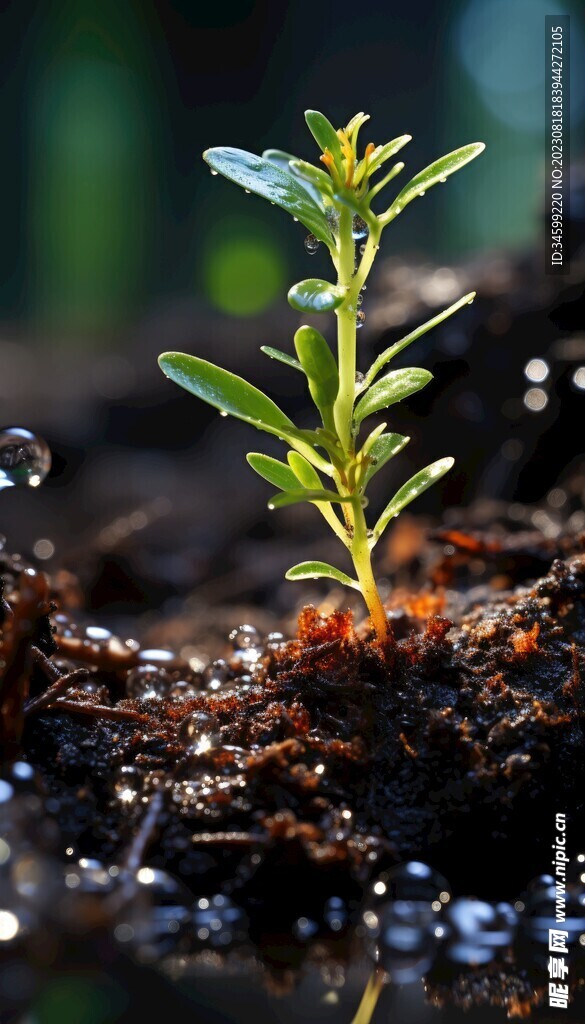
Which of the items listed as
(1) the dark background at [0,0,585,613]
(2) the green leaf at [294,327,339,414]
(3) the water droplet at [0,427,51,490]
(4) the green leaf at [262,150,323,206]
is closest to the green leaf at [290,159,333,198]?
(4) the green leaf at [262,150,323,206]

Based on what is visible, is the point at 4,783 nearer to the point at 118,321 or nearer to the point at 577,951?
the point at 577,951

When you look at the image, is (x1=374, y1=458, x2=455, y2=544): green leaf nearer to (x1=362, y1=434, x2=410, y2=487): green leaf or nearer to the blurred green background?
(x1=362, y1=434, x2=410, y2=487): green leaf

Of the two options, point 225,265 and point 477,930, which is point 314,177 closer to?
point 477,930

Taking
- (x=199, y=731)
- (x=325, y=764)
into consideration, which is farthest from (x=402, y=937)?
(x=199, y=731)

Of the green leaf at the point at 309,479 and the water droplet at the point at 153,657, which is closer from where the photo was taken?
the green leaf at the point at 309,479

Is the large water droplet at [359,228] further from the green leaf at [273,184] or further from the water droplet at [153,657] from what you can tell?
the water droplet at [153,657]

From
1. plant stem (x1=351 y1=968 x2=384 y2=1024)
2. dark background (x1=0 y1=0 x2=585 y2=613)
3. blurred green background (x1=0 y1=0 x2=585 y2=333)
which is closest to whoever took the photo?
plant stem (x1=351 y1=968 x2=384 y2=1024)

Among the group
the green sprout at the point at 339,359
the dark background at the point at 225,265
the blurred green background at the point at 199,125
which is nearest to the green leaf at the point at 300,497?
the green sprout at the point at 339,359

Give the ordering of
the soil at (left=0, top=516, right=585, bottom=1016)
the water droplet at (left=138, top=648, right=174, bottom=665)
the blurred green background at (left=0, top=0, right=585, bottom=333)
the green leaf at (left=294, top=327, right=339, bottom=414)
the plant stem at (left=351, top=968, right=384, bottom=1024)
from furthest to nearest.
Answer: the blurred green background at (left=0, top=0, right=585, bottom=333), the water droplet at (left=138, top=648, right=174, bottom=665), the green leaf at (left=294, top=327, right=339, bottom=414), the soil at (left=0, top=516, right=585, bottom=1016), the plant stem at (left=351, top=968, right=384, bottom=1024)
